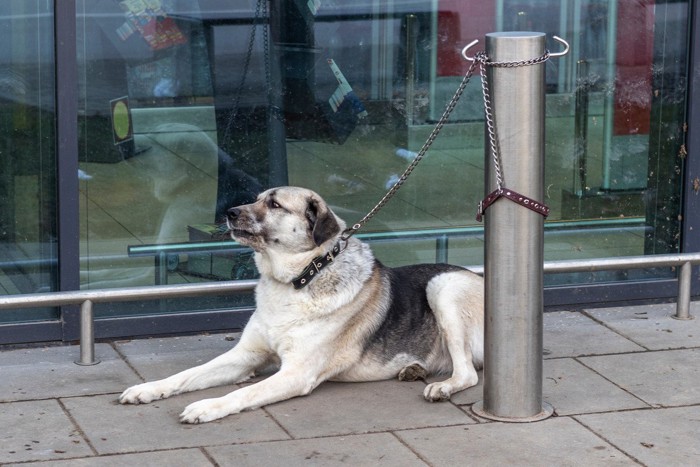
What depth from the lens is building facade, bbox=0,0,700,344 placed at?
7.22m

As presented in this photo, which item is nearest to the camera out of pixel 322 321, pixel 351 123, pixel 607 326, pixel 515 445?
pixel 515 445

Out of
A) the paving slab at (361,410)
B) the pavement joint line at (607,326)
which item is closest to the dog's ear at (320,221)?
the paving slab at (361,410)

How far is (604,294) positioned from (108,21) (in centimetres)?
362

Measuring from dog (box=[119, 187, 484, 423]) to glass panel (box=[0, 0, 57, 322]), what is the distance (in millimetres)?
1467

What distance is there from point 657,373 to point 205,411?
251 centimetres

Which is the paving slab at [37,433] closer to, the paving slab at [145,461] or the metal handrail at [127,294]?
the paving slab at [145,461]

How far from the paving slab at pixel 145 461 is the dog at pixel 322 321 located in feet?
2.14

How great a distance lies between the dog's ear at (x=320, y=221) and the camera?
20.7ft

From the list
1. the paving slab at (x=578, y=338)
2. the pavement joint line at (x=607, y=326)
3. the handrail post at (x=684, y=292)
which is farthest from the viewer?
the handrail post at (x=684, y=292)

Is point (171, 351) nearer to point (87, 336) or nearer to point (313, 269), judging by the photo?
point (87, 336)

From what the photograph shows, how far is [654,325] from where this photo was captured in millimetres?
7746

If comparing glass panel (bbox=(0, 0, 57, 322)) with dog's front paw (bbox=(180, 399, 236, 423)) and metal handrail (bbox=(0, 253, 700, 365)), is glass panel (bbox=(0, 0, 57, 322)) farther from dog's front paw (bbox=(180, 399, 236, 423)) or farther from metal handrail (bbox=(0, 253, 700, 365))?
dog's front paw (bbox=(180, 399, 236, 423))

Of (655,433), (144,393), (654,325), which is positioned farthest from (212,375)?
(654,325)

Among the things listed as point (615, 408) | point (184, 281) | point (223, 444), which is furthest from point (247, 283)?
point (615, 408)
